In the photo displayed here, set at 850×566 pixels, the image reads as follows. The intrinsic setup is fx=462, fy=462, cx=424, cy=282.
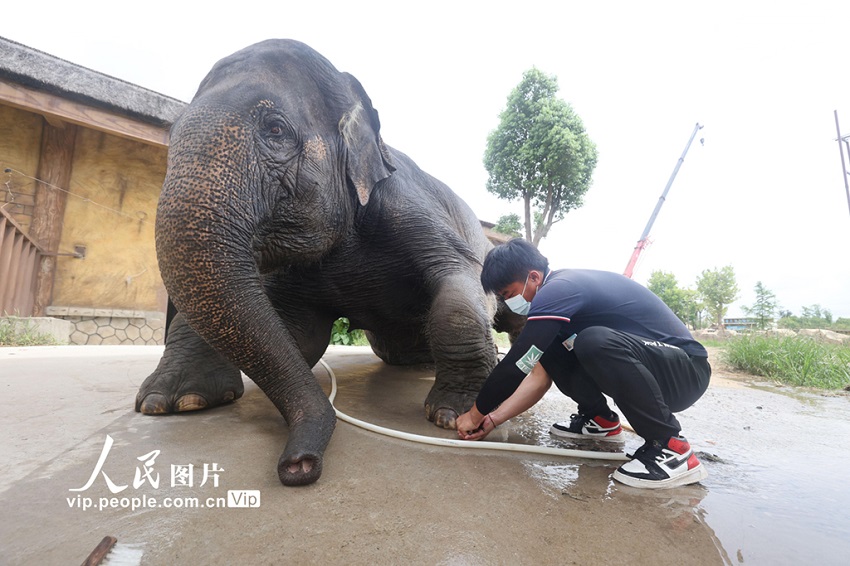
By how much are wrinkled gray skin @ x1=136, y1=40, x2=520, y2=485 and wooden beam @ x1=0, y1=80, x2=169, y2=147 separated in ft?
19.9

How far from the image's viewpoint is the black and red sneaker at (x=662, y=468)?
5.33 feet

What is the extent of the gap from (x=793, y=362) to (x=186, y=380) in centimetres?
817

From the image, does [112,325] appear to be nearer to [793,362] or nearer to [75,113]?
[75,113]

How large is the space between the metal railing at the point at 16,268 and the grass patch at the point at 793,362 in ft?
36.5

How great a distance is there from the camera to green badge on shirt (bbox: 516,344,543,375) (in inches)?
71.1

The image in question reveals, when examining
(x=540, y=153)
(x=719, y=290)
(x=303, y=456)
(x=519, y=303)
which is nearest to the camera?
(x=303, y=456)

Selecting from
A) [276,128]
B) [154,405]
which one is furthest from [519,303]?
[154,405]

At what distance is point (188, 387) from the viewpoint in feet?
7.79

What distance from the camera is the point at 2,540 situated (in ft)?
3.65

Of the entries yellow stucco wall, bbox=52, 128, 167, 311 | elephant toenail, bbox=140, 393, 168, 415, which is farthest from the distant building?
yellow stucco wall, bbox=52, 128, 167, 311

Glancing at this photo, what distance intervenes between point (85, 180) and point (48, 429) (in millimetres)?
8417

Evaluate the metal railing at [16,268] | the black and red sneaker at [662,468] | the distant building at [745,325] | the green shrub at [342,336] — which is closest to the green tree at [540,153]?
the distant building at [745,325]

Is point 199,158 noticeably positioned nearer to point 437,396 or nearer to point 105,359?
point 437,396

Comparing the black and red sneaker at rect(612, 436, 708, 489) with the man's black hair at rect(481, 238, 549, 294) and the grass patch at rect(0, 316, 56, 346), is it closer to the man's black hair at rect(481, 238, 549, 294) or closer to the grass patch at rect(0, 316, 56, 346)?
the man's black hair at rect(481, 238, 549, 294)
